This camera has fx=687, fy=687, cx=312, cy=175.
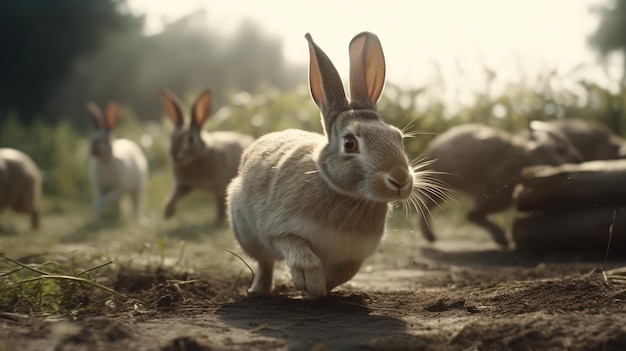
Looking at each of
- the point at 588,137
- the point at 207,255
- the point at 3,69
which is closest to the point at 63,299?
the point at 207,255

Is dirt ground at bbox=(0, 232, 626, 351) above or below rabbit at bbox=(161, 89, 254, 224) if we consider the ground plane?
below

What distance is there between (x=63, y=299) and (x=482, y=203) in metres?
4.54

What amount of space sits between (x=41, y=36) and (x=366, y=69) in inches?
535

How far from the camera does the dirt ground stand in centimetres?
240

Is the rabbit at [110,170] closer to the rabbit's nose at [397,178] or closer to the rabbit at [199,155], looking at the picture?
the rabbit at [199,155]

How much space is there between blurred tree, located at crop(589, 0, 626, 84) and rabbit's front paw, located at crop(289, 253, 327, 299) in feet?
34.9

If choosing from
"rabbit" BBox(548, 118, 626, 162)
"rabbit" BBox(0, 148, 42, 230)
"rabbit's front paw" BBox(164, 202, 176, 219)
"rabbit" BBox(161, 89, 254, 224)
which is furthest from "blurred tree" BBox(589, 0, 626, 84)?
"rabbit" BBox(0, 148, 42, 230)

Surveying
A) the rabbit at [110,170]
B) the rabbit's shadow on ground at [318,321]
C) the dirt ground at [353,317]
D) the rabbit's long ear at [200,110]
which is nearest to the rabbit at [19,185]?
the rabbit at [110,170]

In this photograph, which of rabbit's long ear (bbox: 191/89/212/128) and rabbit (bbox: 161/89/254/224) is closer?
rabbit's long ear (bbox: 191/89/212/128)

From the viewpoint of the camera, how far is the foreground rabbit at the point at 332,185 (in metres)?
3.16

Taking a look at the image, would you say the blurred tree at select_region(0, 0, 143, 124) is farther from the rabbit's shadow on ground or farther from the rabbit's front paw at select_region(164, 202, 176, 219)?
the rabbit's shadow on ground

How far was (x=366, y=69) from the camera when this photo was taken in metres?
3.60

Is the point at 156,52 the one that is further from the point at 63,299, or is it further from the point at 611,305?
the point at 611,305

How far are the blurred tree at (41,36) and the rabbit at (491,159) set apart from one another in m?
10.8
